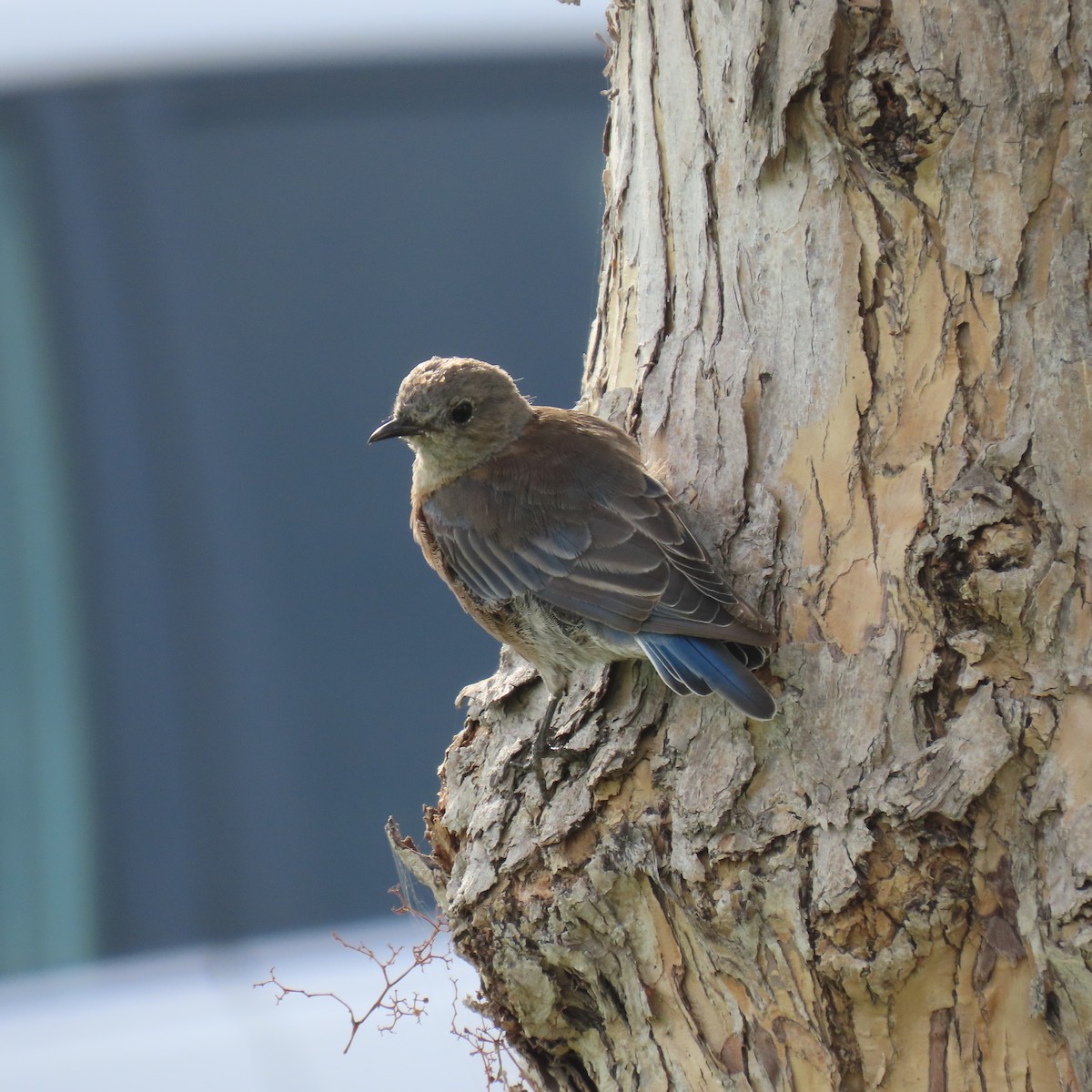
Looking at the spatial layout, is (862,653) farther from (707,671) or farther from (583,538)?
(583,538)

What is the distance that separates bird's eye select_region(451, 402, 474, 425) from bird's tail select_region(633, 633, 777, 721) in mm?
1048

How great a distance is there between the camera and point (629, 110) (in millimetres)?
3789

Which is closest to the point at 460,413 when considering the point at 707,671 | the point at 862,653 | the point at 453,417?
the point at 453,417

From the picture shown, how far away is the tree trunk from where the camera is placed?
9.32 ft

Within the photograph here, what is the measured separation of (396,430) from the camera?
400cm

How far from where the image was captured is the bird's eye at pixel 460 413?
13.3ft

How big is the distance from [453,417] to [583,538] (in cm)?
67

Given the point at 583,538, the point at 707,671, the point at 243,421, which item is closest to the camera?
the point at 707,671

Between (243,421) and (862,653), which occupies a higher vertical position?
(243,421)

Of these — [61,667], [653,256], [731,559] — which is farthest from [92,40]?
[731,559]

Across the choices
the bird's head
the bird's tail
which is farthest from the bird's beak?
the bird's tail

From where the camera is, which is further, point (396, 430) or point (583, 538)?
point (396, 430)

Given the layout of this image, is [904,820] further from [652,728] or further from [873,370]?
[873,370]

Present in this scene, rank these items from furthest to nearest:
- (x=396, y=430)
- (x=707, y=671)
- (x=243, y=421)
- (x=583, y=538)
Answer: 1. (x=243, y=421)
2. (x=396, y=430)
3. (x=583, y=538)
4. (x=707, y=671)
